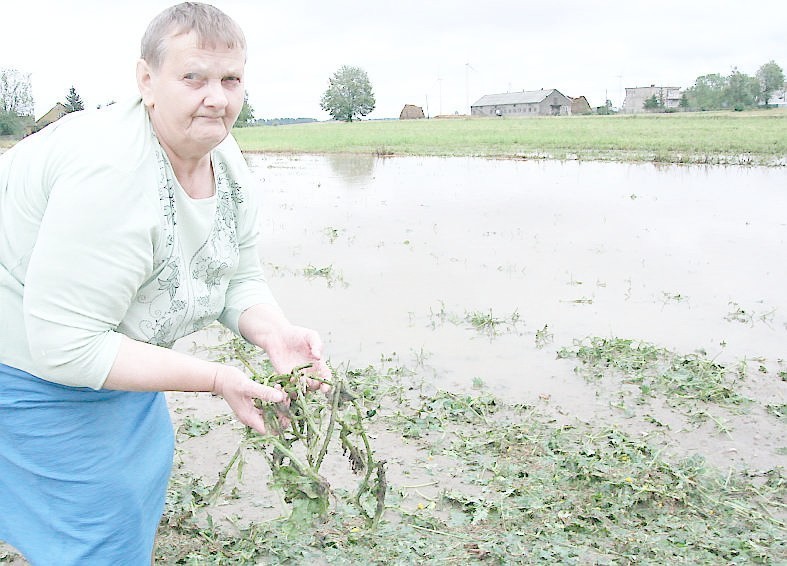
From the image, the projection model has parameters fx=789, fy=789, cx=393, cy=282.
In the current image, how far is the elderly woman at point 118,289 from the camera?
160 cm

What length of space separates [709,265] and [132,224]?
6983 millimetres

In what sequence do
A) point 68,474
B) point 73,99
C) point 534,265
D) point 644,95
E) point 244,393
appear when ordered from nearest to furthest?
point 244,393 < point 68,474 < point 534,265 < point 73,99 < point 644,95

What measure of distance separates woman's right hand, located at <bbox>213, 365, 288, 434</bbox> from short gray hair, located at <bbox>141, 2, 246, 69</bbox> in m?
0.69

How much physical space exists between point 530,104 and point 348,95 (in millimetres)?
18942

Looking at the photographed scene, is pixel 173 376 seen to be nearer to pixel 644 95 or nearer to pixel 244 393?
pixel 244 393

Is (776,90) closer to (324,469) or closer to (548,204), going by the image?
(548,204)

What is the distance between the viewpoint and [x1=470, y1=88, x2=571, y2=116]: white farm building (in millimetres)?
77312

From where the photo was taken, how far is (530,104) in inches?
Result: 3068

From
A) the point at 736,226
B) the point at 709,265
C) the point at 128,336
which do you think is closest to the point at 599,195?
the point at 736,226

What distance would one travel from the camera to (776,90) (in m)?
73.2

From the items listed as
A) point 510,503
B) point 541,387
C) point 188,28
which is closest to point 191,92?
point 188,28

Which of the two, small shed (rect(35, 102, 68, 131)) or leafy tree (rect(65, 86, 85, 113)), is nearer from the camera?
small shed (rect(35, 102, 68, 131))

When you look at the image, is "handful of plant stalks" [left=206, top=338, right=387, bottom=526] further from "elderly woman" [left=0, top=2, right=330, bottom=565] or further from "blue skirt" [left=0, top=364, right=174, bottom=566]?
"blue skirt" [left=0, top=364, right=174, bottom=566]

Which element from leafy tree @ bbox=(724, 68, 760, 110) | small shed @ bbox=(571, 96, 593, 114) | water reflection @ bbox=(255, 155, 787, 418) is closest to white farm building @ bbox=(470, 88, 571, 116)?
small shed @ bbox=(571, 96, 593, 114)
